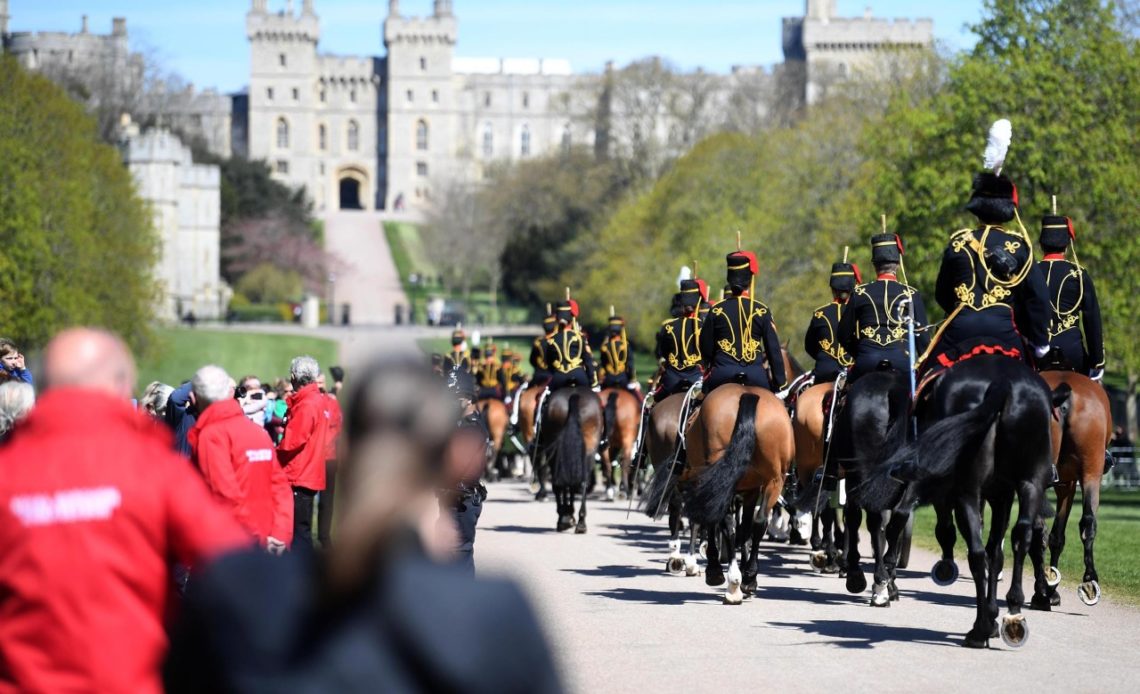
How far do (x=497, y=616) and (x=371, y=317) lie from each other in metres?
115

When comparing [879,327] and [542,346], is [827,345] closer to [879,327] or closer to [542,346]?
[879,327]

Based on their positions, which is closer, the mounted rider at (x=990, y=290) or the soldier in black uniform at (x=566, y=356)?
the mounted rider at (x=990, y=290)

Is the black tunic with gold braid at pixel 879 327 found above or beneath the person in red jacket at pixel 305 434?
above

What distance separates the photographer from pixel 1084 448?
45.3 ft

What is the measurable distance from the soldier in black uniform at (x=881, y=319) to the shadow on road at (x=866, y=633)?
111 inches

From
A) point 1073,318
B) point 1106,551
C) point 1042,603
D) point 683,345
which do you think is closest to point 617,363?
point 683,345

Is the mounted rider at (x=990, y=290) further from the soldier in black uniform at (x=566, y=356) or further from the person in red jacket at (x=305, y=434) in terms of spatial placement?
the soldier in black uniform at (x=566, y=356)

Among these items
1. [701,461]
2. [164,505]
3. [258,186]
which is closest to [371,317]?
[258,186]

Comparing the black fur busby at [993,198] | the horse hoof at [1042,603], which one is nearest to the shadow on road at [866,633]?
the horse hoof at [1042,603]

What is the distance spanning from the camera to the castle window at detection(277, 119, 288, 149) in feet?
607

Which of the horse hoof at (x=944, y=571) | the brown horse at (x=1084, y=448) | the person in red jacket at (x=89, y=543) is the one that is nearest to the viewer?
the person in red jacket at (x=89, y=543)

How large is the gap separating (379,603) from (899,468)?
833 centimetres

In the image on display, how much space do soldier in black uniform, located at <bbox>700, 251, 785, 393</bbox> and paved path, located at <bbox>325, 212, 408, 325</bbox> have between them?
96738 mm

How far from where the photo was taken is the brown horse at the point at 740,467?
1423 cm
